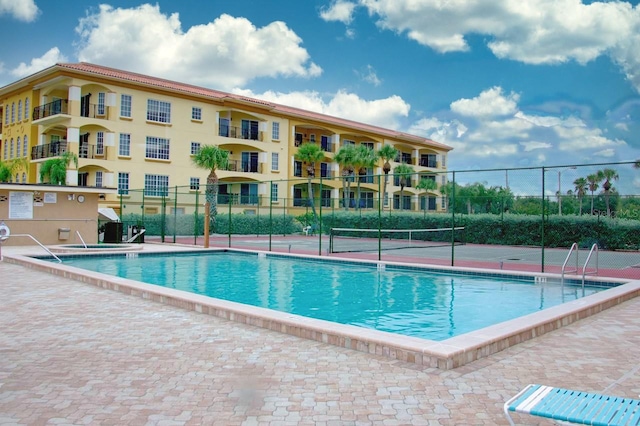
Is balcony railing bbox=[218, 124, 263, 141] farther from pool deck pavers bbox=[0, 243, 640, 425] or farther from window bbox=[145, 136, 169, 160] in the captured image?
pool deck pavers bbox=[0, 243, 640, 425]

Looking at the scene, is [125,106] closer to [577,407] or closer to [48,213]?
[48,213]

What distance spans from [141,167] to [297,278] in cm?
2563

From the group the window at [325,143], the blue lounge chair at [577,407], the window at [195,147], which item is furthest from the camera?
the window at [325,143]

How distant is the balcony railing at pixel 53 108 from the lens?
3397 cm

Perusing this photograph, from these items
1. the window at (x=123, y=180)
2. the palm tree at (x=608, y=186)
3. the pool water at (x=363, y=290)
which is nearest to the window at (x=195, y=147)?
the window at (x=123, y=180)

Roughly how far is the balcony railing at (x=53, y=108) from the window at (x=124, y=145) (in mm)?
3591

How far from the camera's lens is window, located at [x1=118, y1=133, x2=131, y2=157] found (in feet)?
113

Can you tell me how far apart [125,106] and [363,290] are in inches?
1124

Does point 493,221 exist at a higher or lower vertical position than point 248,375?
higher

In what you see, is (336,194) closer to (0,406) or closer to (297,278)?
(297,278)

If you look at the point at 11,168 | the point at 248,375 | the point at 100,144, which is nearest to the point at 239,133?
the point at 100,144

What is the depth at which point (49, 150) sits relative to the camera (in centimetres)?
3419

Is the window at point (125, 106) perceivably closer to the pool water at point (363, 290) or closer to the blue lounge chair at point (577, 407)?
the pool water at point (363, 290)

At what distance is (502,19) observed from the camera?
1105 inches
